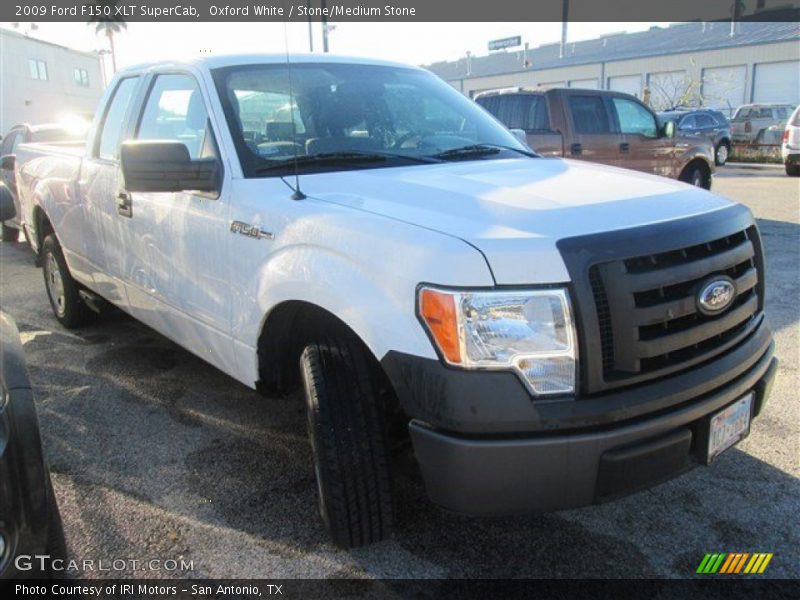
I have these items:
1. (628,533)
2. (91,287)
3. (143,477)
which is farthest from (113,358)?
(628,533)

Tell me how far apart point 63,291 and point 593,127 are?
671 cm

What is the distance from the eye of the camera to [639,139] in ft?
31.1

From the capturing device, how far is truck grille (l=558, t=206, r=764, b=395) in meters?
2.01

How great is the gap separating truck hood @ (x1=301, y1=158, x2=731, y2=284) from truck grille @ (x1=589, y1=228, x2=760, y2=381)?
0.14m

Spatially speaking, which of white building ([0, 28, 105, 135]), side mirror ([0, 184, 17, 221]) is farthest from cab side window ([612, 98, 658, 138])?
white building ([0, 28, 105, 135])

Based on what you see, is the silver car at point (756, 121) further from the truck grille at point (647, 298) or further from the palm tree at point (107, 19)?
the palm tree at point (107, 19)

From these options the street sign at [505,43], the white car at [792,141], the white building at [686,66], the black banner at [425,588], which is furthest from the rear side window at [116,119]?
the street sign at [505,43]

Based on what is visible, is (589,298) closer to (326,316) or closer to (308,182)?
(326,316)

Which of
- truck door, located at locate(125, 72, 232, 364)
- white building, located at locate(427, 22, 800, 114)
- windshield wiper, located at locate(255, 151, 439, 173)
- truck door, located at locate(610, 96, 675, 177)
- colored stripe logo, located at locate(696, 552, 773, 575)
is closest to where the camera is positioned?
colored stripe logo, located at locate(696, 552, 773, 575)

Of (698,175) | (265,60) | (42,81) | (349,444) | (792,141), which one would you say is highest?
(42,81)

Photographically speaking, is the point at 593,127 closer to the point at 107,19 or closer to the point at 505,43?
the point at 505,43

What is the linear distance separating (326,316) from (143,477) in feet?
4.42

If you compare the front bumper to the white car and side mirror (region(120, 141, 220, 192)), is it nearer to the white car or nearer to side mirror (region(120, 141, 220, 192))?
side mirror (region(120, 141, 220, 192))

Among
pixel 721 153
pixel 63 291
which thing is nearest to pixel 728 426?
pixel 63 291
